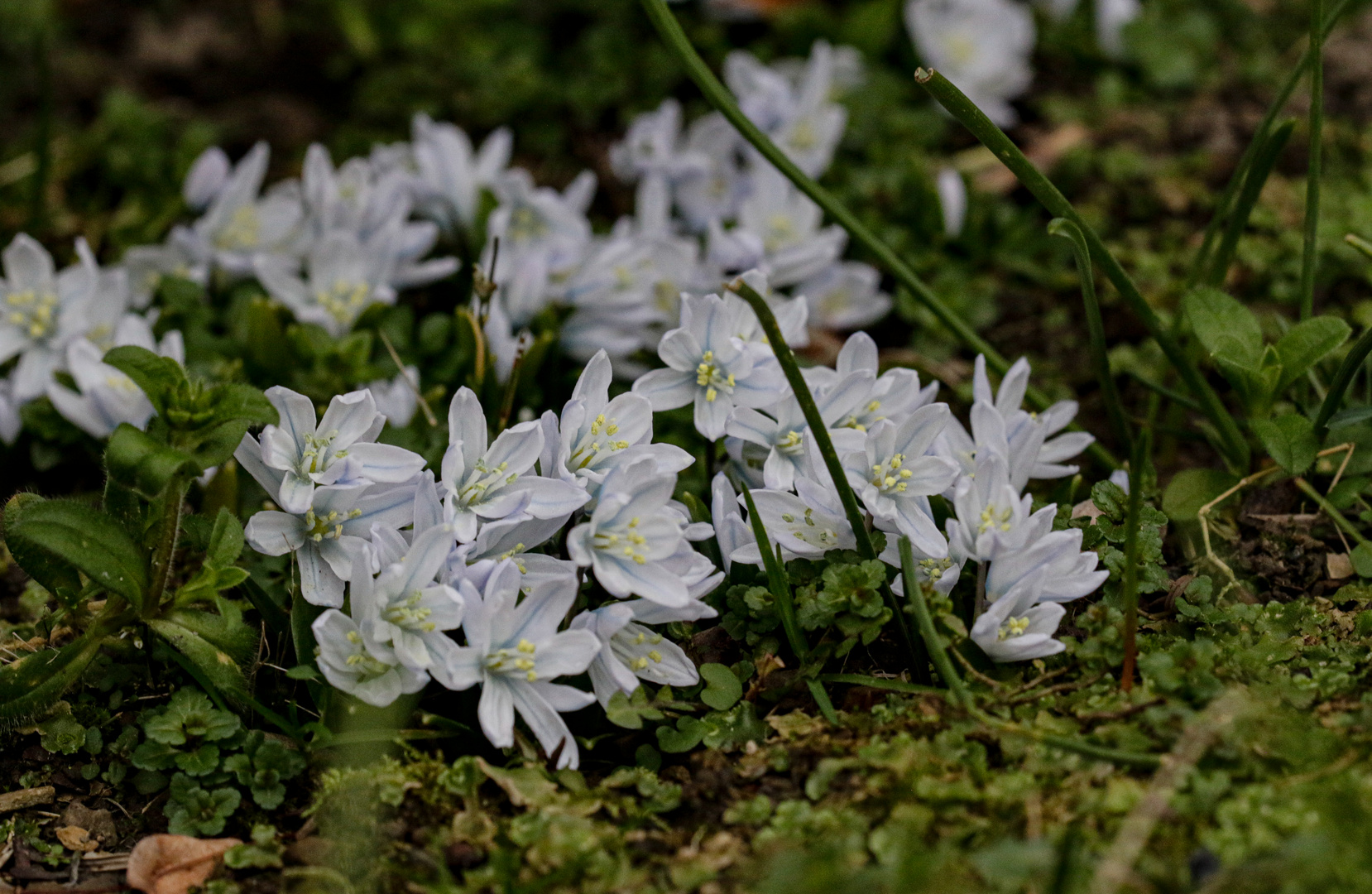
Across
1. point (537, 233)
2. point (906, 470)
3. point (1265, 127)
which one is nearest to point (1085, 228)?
point (1265, 127)

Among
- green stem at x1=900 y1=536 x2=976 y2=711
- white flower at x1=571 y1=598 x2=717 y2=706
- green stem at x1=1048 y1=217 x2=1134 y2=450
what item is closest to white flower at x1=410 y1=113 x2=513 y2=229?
white flower at x1=571 y1=598 x2=717 y2=706

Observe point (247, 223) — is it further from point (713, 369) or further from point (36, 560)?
point (713, 369)

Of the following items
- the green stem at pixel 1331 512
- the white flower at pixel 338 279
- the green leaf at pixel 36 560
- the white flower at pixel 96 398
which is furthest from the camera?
the white flower at pixel 338 279

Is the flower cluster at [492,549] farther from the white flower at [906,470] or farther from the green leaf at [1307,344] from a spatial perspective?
the green leaf at [1307,344]

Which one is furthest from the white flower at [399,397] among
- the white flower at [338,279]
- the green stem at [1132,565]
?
the green stem at [1132,565]

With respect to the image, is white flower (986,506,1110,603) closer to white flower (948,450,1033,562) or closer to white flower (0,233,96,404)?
white flower (948,450,1033,562)
